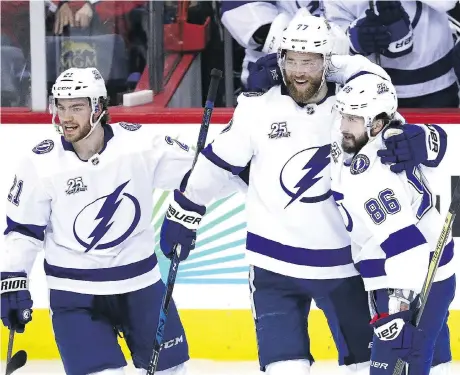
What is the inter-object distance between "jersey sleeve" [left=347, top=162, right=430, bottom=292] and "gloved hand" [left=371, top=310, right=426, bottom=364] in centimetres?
7

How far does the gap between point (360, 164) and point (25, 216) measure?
871 millimetres

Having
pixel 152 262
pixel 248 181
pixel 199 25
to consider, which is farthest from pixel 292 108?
pixel 199 25

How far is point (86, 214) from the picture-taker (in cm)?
366

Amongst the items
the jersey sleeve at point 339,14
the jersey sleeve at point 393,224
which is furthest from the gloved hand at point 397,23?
the jersey sleeve at point 393,224

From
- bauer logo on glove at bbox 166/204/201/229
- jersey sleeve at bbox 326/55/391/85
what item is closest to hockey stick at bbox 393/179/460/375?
jersey sleeve at bbox 326/55/391/85

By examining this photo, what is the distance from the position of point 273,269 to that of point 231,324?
103 centimetres

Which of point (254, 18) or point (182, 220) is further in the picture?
point (254, 18)

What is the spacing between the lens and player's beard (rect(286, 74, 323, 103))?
358 cm

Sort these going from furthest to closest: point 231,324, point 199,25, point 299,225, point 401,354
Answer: point 199,25, point 231,324, point 299,225, point 401,354

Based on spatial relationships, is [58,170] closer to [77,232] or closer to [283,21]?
[77,232]

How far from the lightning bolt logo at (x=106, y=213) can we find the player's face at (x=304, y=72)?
517mm

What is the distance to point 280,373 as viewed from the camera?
11.6ft

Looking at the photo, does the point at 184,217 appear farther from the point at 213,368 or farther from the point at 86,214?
the point at 213,368

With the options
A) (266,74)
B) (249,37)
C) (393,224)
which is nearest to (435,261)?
(393,224)
